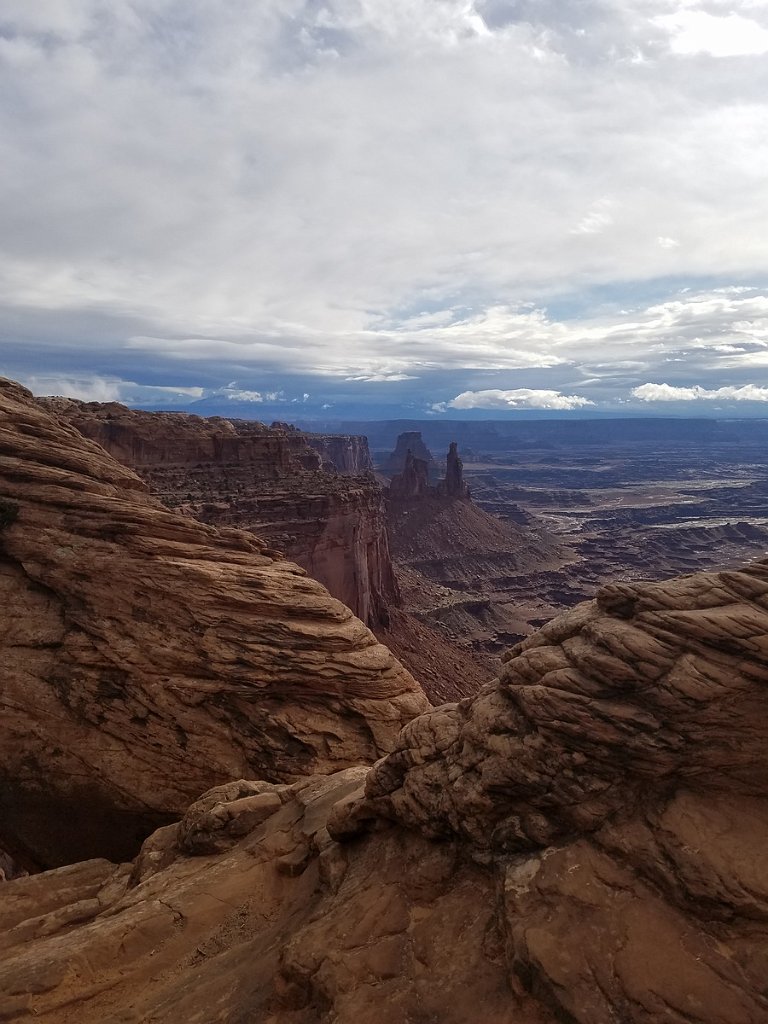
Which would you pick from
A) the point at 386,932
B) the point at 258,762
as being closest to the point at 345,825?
the point at 386,932

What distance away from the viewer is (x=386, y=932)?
10938 mm

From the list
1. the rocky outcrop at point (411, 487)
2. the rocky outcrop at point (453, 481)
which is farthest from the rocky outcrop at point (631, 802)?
the rocky outcrop at point (453, 481)

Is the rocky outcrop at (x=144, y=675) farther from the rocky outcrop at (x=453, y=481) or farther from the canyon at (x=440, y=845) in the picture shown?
the rocky outcrop at (x=453, y=481)

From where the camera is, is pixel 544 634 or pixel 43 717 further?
pixel 43 717

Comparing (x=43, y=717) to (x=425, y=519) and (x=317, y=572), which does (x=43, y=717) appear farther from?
(x=425, y=519)

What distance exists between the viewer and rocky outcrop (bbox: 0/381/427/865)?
72.8 feet

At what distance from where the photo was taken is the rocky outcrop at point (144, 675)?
22.2m

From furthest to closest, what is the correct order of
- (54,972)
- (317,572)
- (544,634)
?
(317,572) < (544,634) < (54,972)

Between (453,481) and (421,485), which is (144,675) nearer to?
(421,485)

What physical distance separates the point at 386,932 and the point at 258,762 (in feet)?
42.2

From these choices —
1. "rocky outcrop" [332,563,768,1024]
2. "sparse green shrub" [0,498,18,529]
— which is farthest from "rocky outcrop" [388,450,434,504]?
"rocky outcrop" [332,563,768,1024]

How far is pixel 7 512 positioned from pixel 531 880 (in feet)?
83.3

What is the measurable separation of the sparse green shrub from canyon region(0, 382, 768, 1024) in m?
6.78

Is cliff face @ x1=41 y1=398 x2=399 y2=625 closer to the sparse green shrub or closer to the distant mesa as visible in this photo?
the sparse green shrub
